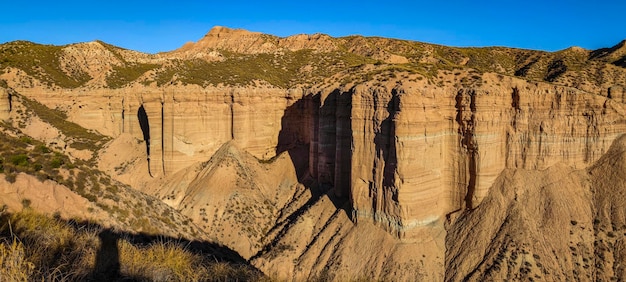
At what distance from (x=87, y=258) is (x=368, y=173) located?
705 inches

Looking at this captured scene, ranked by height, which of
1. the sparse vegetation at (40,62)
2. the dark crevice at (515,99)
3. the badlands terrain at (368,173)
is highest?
the sparse vegetation at (40,62)

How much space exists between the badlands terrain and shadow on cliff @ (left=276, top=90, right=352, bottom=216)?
0.41ft

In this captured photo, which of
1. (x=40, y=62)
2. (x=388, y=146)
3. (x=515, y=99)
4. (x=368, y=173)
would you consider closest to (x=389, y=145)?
(x=388, y=146)

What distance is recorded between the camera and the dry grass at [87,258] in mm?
7762

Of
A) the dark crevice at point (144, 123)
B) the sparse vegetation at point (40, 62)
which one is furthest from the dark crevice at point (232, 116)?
the sparse vegetation at point (40, 62)

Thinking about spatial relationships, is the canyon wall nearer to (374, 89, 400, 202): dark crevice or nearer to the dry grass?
(374, 89, 400, 202): dark crevice

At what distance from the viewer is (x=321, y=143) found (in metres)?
29.8

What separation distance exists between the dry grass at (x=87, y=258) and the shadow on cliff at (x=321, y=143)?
56.5 ft

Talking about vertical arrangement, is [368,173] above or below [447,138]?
below

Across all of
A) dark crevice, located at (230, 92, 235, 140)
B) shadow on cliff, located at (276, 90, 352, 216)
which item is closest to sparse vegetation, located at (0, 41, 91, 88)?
dark crevice, located at (230, 92, 235, 140)

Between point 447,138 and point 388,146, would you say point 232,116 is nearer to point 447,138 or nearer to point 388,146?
point 388,146

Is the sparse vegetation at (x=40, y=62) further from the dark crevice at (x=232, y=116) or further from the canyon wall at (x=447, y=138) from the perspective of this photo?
the canyon wall at (x=447, y=138)

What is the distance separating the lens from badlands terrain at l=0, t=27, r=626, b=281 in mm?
20656

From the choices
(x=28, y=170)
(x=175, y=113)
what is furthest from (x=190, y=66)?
(x=28, y=170)
